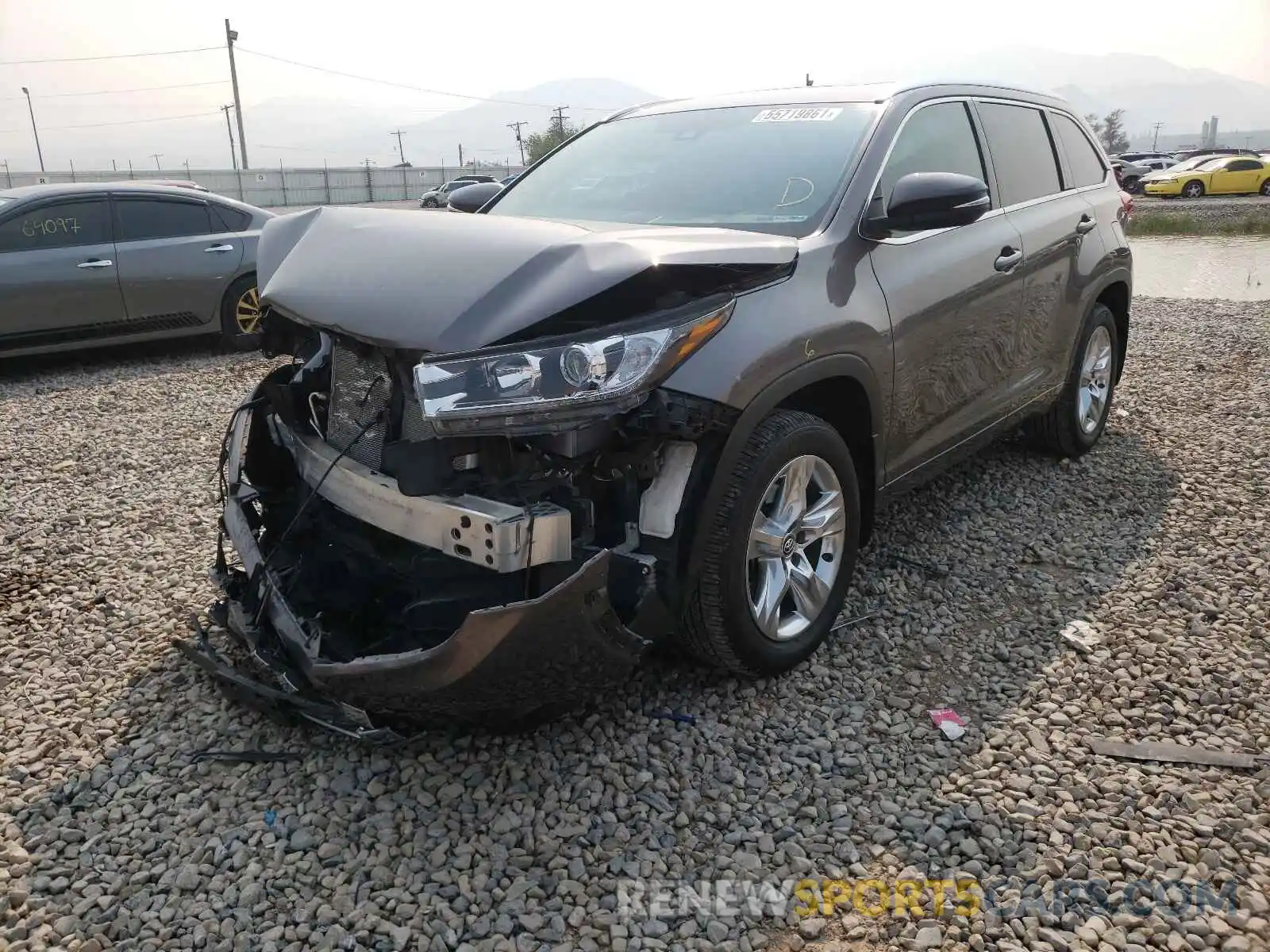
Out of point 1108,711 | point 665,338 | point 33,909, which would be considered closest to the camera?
point 33,909

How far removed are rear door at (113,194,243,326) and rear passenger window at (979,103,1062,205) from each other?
6.48m

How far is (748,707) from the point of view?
9.79ft

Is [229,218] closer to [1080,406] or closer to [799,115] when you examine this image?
[799,115]

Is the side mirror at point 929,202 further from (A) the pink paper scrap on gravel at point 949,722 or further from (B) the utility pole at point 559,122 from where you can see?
(B) the utility pole at point 559,122

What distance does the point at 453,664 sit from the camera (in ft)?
7.23

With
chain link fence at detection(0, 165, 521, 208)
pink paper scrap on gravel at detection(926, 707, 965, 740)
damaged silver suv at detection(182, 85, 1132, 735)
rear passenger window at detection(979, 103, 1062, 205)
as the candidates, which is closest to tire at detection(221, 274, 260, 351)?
damaged silver suv at detection(182, 85, 1132, 735)

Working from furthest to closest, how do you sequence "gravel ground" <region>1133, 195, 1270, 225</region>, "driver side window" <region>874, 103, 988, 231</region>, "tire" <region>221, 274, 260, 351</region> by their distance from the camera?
"gravel ground" <region>1133, 195, 1270, 225</region>
"tire" <region>221, 274, 260, 351</region>
"driver side window" <region>874, 103, 988, 231</region>

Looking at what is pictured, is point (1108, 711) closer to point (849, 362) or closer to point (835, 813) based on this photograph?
point (835, 813)

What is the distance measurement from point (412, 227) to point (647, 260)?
0.77 metres

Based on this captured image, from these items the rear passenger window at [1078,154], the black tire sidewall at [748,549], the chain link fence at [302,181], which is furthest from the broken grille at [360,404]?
the chain link fence at [302,181]

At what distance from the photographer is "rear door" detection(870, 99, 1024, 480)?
335 centimetres

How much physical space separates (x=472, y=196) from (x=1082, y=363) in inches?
127

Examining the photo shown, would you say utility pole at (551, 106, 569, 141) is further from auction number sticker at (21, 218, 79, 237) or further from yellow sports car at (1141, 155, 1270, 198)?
auction number sticker at (21, 218, 79, 237)

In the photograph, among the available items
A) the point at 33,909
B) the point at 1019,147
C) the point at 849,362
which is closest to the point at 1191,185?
the point at 1019,147
